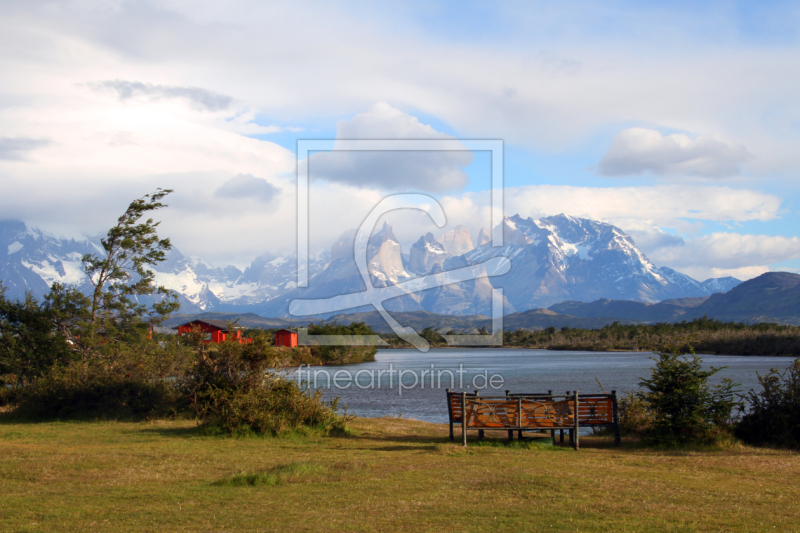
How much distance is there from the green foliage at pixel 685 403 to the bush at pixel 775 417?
620 millimetres

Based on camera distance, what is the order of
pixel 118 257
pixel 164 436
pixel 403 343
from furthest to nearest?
pixel 403 343 → pixel 118 257 → pixel 164 436

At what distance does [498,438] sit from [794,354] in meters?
101

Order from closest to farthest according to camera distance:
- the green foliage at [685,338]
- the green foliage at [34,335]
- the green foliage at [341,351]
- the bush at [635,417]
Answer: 1. the bush at [635,417]
2. the green foliage at [34,335]
3. the green foliage at [341,351]
4. the green foliage at [685,338]

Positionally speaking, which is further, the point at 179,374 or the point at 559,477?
the point at 179,374

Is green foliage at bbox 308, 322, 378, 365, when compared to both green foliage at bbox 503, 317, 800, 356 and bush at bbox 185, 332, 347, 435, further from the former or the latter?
bush at bbox 185, 332, 347, 435

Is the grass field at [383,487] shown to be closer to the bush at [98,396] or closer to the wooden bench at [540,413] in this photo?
the wooden bench at [540,413]

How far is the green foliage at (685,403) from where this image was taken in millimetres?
17172

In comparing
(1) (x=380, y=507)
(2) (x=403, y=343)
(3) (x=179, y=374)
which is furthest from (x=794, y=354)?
(1) (x=380, y=507)

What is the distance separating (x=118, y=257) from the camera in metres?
38.0

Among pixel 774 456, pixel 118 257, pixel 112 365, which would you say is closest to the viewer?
pixel 774 456

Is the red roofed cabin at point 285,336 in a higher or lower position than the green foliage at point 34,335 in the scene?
lower

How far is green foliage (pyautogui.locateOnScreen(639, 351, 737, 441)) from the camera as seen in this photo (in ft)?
56.3

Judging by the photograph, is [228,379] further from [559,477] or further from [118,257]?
[118,257]

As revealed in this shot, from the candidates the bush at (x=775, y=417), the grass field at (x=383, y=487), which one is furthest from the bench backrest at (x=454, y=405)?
the bush at (x=775, y=417)
